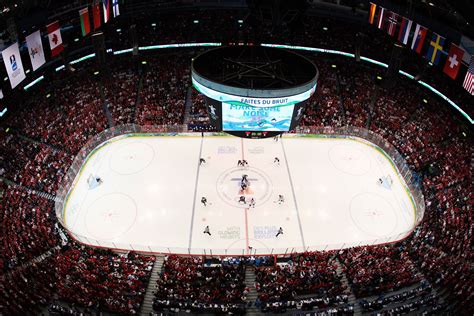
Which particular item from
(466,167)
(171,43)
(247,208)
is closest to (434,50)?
(466,167)

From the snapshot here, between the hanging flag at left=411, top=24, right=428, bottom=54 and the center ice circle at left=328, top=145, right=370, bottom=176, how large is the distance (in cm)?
816

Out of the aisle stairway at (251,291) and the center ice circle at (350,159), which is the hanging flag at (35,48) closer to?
the aisle stairway at (251,291)

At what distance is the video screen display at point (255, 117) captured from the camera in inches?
712

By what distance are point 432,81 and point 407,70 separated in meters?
2.07

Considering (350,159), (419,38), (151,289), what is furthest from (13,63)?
(419,38)

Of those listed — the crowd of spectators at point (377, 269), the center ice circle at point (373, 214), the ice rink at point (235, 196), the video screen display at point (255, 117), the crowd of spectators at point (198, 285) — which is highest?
the video screen display at point (255, 117)

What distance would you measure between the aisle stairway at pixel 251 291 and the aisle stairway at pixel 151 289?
4.25 meters

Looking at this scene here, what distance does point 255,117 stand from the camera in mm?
18391

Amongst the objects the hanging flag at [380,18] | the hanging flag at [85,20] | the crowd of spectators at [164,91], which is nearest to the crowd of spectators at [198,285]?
the crowd of spectators at [164,91]

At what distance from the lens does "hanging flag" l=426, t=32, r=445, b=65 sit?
21953mm

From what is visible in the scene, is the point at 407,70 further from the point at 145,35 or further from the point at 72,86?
the point at 72,86

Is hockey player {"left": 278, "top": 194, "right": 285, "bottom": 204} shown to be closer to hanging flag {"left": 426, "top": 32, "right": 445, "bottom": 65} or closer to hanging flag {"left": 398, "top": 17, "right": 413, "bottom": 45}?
hanging flag {"left": 426, "top": 32, "right": 445, "bottom": 65}

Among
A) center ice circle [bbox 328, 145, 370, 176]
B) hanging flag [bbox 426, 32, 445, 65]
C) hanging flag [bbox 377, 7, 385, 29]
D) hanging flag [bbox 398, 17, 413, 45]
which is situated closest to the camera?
hanging flag [bbox 426, 32, 445, 65]

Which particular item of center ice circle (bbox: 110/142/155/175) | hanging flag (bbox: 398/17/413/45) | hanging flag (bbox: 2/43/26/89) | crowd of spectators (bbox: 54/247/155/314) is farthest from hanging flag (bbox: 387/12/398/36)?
hanging flag (bbox: 2/43/26/89)
